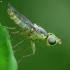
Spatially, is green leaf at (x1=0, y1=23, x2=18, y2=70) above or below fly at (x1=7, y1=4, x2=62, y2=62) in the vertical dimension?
below

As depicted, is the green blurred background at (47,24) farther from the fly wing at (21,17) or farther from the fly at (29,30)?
the fly wing at (21,17)

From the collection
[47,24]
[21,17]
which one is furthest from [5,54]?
[47,24]

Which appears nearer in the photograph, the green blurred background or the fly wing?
the fly wing

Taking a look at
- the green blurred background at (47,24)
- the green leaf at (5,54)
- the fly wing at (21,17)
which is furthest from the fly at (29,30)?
the green leaf at (5,54)

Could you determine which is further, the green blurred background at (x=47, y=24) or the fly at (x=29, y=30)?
the green blurred background at (x=47, y=24)

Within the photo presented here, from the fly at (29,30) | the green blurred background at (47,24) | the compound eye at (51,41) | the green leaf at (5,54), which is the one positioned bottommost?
the green leaf at (5,54)

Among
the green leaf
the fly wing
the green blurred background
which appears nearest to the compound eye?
the fly wing

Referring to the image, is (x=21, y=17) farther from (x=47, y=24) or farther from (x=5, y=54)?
(x=47, y=24)

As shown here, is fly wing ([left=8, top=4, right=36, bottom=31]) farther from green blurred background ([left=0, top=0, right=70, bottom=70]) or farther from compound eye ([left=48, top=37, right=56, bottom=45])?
green blurred background ([left=0, top=0, right=70, bottom=70])

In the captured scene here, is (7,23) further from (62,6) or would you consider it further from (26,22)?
(26,22)

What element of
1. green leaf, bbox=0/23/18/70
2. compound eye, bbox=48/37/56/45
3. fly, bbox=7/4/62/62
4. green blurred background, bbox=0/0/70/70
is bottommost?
green leaf, bbox=0/23/18/70
